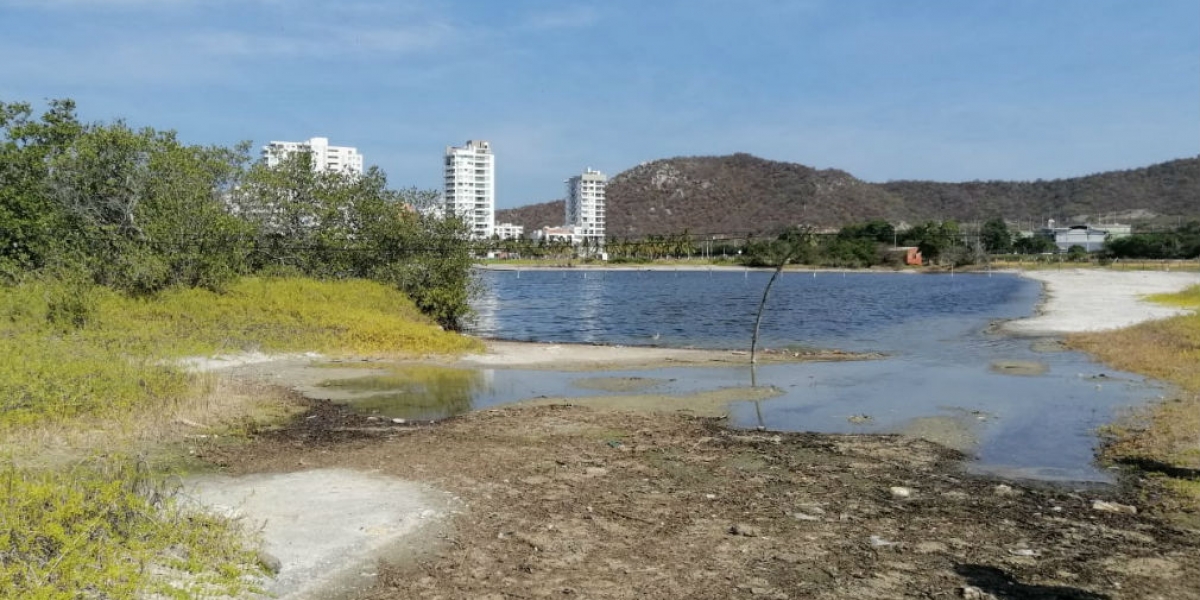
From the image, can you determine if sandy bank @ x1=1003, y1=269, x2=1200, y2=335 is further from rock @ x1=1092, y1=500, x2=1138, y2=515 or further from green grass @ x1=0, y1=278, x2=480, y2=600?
rock @ x1=1092, y1=500, x2=1138, y2=515

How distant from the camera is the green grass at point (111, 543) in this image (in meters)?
6.16

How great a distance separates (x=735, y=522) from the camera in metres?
9.53

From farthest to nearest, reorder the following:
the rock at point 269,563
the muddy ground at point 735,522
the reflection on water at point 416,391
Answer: the reflection on water at point 416,391 < the muddy ground at point 735,522 < the rock at point 269,563

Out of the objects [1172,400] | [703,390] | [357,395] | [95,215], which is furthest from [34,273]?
[1172,400]

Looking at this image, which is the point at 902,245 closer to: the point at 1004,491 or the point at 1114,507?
the point at 1004,491

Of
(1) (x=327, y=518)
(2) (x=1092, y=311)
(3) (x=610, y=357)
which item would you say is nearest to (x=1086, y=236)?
(2) (x=1092, y=311)

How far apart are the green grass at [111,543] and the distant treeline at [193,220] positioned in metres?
22.3

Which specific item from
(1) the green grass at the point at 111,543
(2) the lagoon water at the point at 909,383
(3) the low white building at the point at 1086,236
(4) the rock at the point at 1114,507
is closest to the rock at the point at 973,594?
(4) the rock at the point at 1114,507

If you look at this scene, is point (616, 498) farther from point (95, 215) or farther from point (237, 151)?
point (237, 151)

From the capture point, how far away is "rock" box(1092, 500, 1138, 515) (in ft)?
33.2

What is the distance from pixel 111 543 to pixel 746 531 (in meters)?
5.81

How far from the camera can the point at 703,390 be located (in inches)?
824

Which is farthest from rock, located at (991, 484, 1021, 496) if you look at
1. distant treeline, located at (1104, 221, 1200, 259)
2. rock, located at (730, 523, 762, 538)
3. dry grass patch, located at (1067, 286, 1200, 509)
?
distant treeline, located at (1104, 221, 1200, 259)

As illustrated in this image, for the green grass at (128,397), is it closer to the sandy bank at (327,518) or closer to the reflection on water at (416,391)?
the sandy bank at (327,518)
